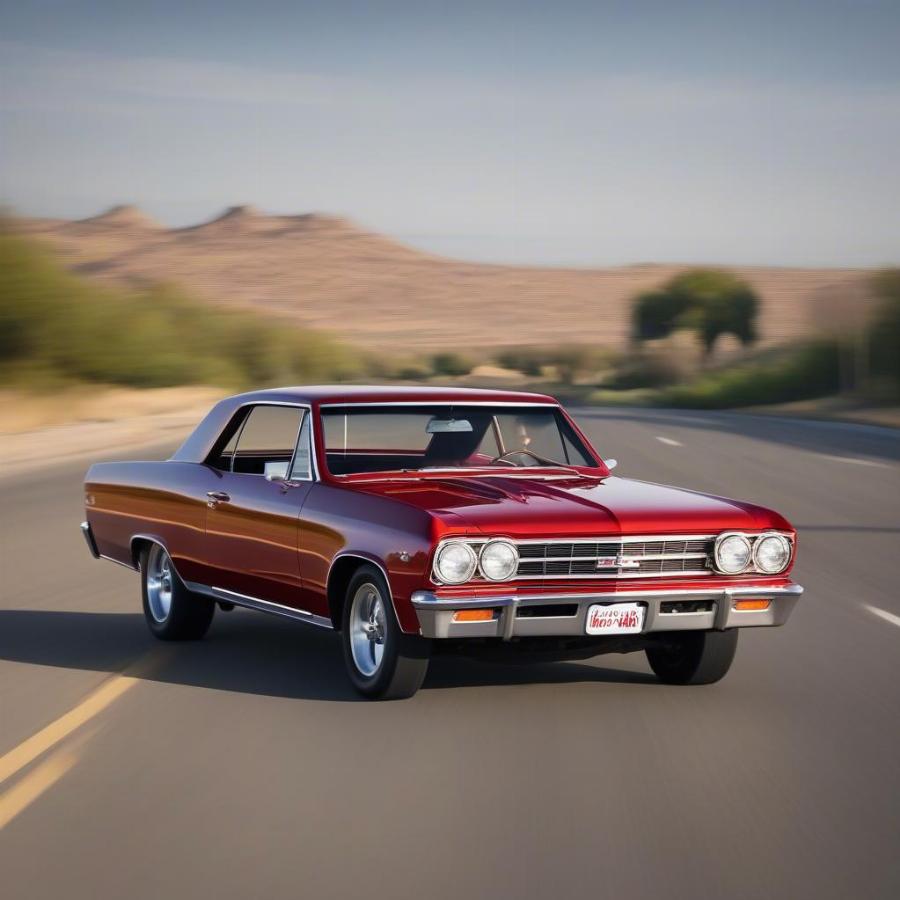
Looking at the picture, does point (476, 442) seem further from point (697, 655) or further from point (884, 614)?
point (884, 614)

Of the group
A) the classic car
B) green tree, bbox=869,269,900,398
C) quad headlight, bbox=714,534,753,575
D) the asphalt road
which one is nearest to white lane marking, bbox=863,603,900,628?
the asphalt road

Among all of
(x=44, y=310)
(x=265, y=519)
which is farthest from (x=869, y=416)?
(x=265, y=519)

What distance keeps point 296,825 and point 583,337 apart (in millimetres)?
160057

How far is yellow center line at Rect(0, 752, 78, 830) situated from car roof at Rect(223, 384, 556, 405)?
9.41 ft

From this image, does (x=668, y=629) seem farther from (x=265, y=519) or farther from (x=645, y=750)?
(x=265, y=519)

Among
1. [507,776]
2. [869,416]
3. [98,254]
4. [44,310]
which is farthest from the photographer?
[98,254]

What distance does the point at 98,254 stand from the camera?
194 m

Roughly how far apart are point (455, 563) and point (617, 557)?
0.80 metres

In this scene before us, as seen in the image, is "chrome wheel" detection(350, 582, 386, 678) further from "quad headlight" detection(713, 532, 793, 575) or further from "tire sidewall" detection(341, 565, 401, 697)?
"quad headlight" detection(713, 532, 793, 575)

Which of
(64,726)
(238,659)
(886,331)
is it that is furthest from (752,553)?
(886,331)

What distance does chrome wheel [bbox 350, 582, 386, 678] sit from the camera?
7992 millimetres

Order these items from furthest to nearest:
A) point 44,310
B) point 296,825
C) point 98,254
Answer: point 98,254 → point 44,310 → point 296,825

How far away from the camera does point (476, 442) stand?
923cm

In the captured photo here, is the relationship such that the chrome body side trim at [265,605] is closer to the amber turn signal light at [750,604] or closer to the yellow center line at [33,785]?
the yellow center line at [33,785]
